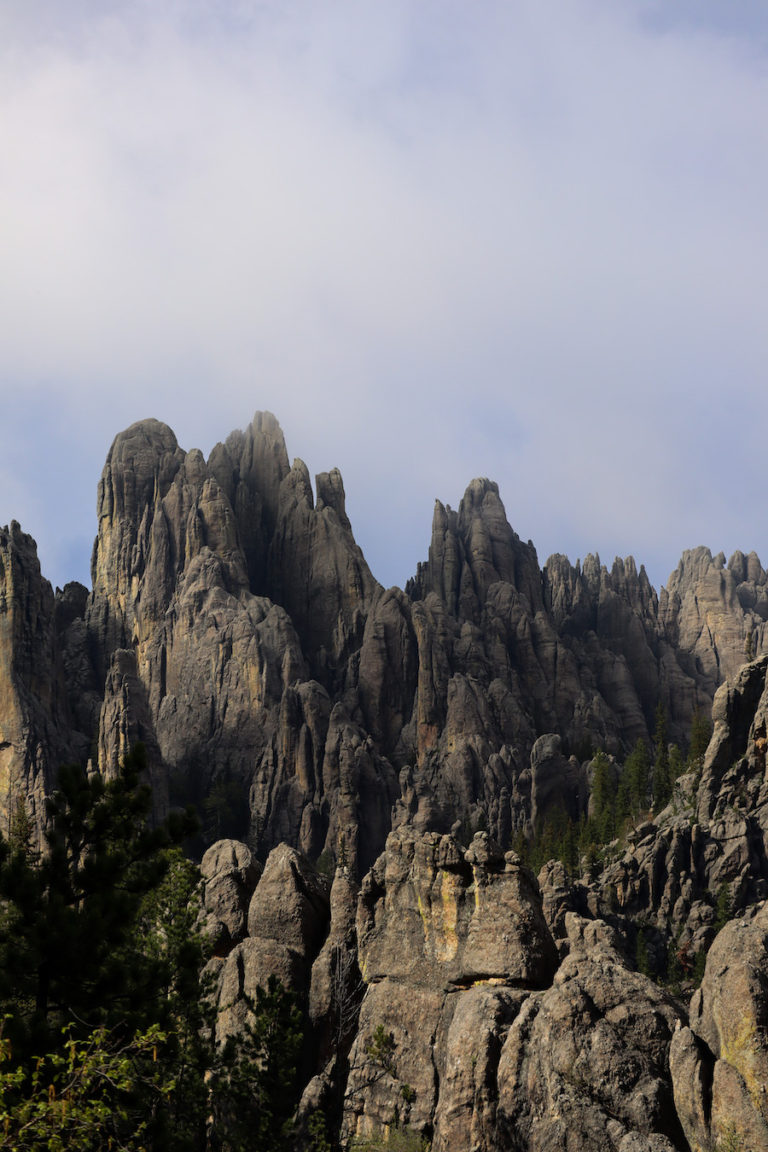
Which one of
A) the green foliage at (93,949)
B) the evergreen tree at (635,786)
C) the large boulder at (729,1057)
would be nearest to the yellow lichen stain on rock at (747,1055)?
the large boulder at (729,1057)

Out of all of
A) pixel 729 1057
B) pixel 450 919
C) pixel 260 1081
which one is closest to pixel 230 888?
pixel 260 1081

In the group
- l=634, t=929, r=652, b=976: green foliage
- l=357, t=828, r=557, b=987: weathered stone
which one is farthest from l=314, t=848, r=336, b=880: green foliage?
l=357, t=828, r=557, b=987: weathered stone

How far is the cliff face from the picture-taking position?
11762 cm

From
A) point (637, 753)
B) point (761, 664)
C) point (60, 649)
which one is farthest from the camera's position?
point (60, 649)

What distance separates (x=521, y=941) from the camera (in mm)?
31719

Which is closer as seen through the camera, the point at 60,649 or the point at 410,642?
the point at 60,649

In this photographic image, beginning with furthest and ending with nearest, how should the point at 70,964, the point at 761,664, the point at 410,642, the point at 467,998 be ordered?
the point at 410,642, the point at 761,664, the point at 467,998, the point at 70,964

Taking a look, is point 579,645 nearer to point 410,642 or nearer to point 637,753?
point 410,642

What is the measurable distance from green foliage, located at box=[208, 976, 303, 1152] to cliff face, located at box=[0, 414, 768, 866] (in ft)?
260

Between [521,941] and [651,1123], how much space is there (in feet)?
25.5

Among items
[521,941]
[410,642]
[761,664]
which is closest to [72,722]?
[410,642]

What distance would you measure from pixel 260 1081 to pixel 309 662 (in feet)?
376

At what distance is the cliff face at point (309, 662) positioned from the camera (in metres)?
118

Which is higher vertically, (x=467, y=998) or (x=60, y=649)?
(x=60, y=649)
